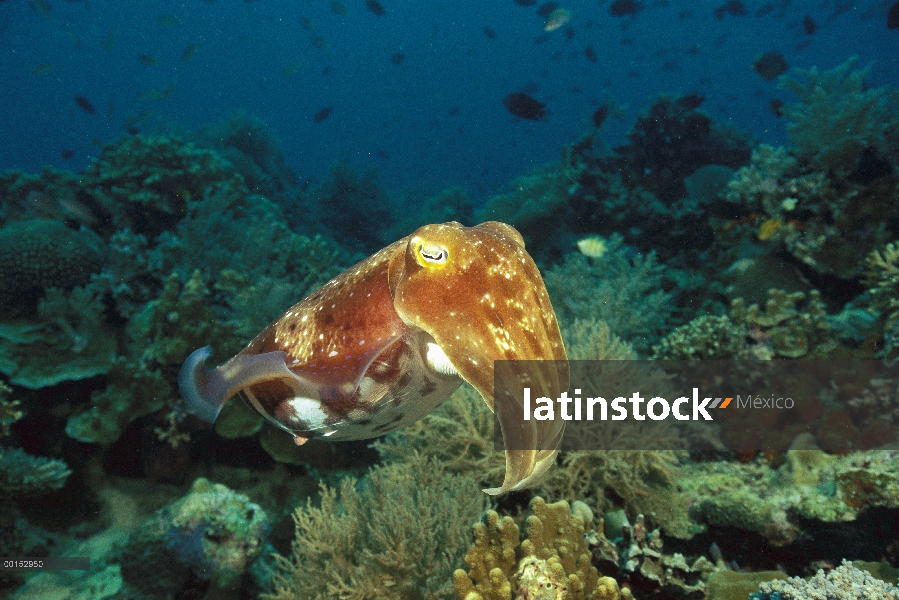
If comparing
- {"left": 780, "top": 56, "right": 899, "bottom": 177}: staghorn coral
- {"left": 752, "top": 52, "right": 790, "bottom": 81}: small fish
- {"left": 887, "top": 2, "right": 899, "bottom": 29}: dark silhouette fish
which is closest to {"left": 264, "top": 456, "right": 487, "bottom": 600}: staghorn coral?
{"left": 780, "top": 56, "right": 899, "bottom": 177}: staghorn coral

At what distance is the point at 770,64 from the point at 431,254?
46.7 ft

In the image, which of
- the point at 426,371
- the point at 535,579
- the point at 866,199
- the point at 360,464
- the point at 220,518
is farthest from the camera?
the point at 866,199

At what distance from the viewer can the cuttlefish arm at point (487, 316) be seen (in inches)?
46.7

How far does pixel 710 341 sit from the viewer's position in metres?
5.17

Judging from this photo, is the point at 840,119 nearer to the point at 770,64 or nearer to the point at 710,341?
the point at 710,341

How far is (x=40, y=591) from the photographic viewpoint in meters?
3.86

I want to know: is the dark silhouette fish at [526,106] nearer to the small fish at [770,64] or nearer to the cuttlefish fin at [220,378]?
the small fish at [770,64]

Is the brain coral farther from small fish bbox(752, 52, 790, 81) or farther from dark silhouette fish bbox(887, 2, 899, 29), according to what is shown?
dark silhouette fish bbox(887, 2, 899, 29)

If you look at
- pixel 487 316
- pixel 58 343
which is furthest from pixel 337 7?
pixel 487 316

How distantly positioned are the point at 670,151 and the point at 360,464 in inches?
432

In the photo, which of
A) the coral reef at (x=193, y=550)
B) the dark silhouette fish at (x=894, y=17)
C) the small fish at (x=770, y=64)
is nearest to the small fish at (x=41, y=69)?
the coral reef at (x=193, y=550)

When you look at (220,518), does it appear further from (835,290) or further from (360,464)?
(835,290)

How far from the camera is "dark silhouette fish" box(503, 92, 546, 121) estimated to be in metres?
10.5

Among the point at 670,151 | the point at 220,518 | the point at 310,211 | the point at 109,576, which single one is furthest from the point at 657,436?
the point at 310,211
